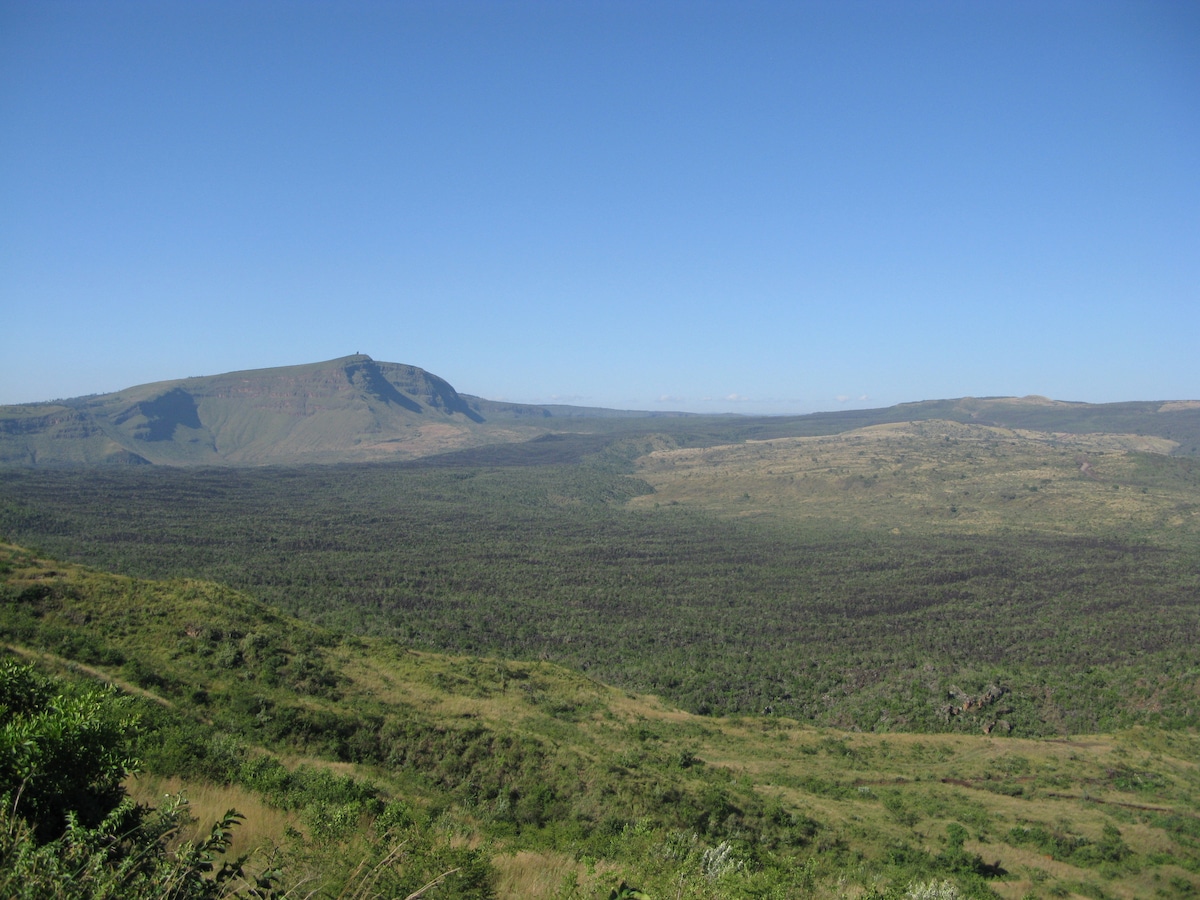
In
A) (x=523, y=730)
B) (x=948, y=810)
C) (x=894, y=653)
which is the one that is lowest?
(x=894, y=653)

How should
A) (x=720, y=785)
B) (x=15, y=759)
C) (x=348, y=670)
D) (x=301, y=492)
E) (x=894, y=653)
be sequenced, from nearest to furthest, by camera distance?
(x=15, y=759), (x=720, y=785), (x=348, y=670), (x=894, y=653), (x=301, y=492)

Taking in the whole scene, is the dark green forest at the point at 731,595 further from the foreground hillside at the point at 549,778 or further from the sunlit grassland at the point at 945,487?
the sunlit grassland at the point at 945,487

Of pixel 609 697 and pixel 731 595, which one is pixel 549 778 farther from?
pixel 731 595

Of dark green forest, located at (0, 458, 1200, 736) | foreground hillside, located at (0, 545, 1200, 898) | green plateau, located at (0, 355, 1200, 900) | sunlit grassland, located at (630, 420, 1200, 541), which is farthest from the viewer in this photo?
sunlit grassland, located at (630, 420, 1200, 541)

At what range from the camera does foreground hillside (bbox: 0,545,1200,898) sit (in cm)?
938

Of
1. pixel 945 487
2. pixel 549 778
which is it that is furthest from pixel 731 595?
pixel 945 487

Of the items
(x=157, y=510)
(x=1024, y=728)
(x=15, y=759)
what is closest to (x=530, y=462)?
(x=157, y=510)

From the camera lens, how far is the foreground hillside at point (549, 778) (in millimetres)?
9375

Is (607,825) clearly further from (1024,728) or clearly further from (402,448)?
(402,448)

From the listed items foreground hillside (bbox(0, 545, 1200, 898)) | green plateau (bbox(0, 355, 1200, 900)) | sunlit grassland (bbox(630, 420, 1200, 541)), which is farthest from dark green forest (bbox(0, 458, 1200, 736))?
sunlit grassland (bbox(630, 420, 1200, 541))

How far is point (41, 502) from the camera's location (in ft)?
253

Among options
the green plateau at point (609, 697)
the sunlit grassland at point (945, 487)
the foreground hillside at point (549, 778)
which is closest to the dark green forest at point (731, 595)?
the green plateau at point (609, 697)

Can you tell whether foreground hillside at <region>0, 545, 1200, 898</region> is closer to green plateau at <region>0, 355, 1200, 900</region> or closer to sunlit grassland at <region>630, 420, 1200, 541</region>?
green plateau at <region>0, 355, 1200, 900</region>

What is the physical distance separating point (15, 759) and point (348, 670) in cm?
2203
